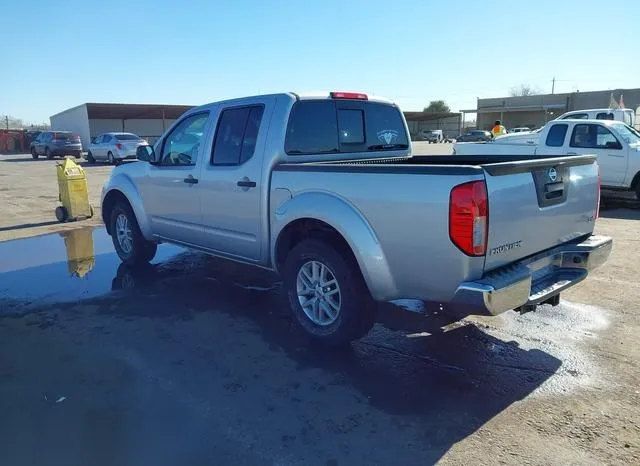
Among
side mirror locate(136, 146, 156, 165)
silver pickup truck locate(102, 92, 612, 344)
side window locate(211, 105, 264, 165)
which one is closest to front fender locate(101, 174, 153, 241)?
silver pickup truck locate(102, 92, 612, 344)

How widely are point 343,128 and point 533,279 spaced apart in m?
2.35

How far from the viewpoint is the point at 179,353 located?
13.7 ft

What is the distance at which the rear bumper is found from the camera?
3.24 meters

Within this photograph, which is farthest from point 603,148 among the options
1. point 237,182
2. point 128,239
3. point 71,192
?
point 71,192

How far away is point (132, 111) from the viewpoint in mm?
46438

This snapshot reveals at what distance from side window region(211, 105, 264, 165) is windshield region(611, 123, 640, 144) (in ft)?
31.6

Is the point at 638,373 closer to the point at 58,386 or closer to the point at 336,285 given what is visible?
the point at 336,285

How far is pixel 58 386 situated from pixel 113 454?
3.40 ft

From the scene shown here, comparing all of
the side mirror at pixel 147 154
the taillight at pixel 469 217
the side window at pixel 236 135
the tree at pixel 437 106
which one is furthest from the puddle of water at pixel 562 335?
the tree at pixel 437 106

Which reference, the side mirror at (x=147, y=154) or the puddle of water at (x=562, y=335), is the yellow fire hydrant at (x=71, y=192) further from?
the puddle of water at (x=562, y=335)

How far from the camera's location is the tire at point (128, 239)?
6672 mm

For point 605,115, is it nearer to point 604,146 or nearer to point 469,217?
point 604,146

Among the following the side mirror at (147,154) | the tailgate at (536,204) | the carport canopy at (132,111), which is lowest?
the tailgate at (536,204)

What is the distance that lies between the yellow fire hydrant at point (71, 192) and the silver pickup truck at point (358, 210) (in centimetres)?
471
